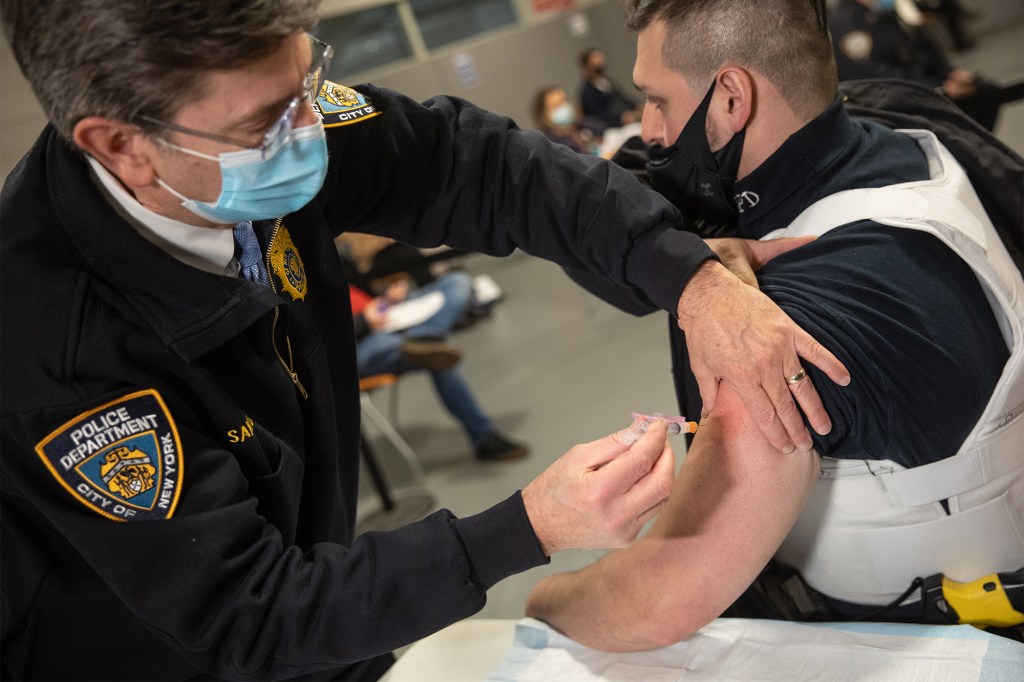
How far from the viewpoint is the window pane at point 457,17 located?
9.33m

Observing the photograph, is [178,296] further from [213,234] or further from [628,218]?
[628,218]

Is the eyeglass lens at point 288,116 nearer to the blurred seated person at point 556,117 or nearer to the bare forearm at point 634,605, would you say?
the bare forearm at point 634,605

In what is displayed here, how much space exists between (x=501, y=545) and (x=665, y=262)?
0.52 m

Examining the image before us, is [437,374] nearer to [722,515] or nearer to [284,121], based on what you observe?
[722,515]

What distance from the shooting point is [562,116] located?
26.4 feet

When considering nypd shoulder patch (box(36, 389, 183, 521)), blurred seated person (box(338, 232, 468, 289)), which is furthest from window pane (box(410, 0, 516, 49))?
nypd shoulder patch (box(36, 389, 183, 521))

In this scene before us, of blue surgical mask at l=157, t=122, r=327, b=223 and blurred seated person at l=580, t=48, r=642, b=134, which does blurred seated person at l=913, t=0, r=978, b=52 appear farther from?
blue surgical mask at l=157, t=122, r=327, b=223

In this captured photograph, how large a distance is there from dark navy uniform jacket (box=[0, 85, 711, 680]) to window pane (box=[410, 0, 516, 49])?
28.4ft

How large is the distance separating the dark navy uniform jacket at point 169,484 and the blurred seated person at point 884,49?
13.3ft

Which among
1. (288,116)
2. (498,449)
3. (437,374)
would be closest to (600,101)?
(437,374)

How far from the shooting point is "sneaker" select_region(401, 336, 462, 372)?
3.91 meters

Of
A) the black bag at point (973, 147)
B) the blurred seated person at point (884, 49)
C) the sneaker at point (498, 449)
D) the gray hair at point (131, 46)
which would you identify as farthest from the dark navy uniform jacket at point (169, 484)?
the blurred seated person at point (884, 49)

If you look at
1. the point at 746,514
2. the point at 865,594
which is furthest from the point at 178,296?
the point at 865,594

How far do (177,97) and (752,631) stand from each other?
114cm
